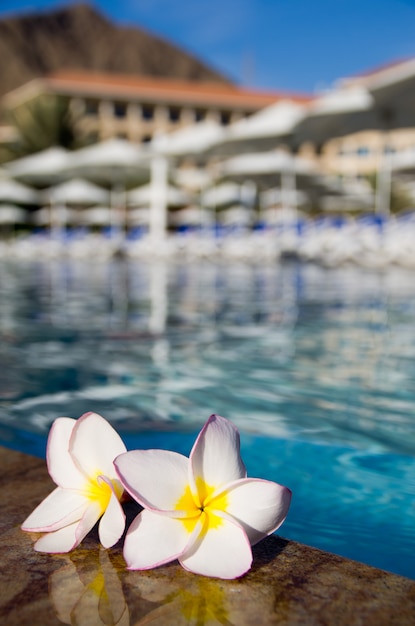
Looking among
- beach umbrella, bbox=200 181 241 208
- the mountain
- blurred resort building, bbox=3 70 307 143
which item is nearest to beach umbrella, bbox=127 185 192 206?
beach umbrella, bbox=200 181 241 208

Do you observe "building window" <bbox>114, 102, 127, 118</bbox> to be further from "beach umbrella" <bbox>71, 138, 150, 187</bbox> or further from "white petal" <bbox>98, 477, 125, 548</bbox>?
"white petal" <bbox>98, 477, 125, 548</bbox>

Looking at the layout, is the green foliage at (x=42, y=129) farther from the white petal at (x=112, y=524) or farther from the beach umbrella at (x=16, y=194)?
the white petal at (x=112, y=524)

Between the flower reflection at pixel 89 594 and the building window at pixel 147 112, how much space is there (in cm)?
4745

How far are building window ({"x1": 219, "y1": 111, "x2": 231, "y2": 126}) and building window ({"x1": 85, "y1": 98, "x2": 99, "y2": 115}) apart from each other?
8.68m

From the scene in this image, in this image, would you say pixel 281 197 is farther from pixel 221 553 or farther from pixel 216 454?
pixel 221 553

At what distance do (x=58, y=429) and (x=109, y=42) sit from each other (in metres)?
199

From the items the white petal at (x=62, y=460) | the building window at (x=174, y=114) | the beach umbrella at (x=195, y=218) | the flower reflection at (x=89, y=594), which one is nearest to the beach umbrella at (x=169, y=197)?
the beach umbrella at (x=195, y=218)

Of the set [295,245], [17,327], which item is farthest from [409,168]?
[17,327]

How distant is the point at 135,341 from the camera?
398 cm

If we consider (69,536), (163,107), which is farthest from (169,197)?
(163,107)

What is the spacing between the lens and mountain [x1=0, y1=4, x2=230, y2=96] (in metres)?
→ 166

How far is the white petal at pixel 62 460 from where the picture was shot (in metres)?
1.12

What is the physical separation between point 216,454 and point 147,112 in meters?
47.8

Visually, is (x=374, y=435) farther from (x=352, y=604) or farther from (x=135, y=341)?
(x=135, y=341)
